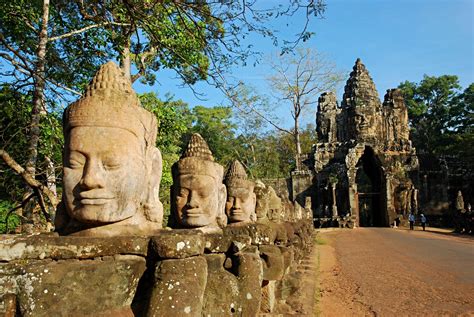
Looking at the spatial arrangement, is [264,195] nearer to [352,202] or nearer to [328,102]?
[352,202]

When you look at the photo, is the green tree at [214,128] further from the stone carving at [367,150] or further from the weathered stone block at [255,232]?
the weathered stone block at [255,232]

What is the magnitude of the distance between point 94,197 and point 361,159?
109 ft

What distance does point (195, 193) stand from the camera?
141 inches

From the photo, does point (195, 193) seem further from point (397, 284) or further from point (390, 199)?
point (390, 199)

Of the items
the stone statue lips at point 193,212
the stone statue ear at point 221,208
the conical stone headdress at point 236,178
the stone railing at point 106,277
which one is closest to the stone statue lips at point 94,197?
the stone railing at point 106,277

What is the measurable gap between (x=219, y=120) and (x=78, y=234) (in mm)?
35003

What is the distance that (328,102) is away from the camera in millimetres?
36062

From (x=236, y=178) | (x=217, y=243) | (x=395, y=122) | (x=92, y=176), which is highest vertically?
(x=395, y=122)

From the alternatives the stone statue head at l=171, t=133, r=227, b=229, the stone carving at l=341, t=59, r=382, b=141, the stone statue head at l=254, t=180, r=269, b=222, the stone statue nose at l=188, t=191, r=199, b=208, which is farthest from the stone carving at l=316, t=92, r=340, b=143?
the stone statue nose at l=188, t=191, r=199, b=208

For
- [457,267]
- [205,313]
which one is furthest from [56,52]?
[457,267]

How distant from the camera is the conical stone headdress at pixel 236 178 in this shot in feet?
16.1

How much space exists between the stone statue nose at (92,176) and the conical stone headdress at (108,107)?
0.23 m

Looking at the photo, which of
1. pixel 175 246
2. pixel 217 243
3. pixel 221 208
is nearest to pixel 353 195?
pixel 221 208

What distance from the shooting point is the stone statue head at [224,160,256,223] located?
4.71 metres
